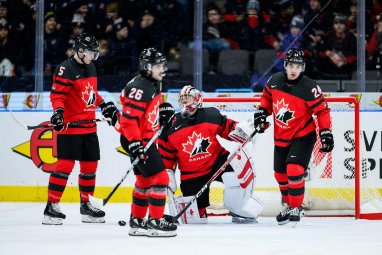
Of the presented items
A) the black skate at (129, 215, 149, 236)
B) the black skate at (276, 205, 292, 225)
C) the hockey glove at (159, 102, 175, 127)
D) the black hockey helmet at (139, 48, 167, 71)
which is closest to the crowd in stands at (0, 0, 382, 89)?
the black skate at (276, 205, 292, 225)

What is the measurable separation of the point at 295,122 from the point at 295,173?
331mm

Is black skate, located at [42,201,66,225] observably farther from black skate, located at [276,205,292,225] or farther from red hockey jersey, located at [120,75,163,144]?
black skate, located at [276,205,292,225]

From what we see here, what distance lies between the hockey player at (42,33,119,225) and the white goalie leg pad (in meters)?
0.51

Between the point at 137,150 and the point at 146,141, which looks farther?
the point at 146,141

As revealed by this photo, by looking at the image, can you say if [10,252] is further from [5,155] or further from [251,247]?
[5,155]

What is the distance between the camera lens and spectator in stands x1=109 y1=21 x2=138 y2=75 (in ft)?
25.5

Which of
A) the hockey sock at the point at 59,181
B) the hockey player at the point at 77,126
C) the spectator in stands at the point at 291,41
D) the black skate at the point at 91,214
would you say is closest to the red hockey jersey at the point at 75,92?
the hockey player at the point at 77,126

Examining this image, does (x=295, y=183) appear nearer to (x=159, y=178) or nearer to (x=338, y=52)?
(x=159, y=178)

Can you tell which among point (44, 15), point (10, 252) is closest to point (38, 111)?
point (44, 15)

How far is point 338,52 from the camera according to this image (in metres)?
7.73

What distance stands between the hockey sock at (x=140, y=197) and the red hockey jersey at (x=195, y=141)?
78 cm

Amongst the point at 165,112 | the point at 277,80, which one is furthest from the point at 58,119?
the point at 277,80

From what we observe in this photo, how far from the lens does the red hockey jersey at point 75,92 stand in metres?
5.93

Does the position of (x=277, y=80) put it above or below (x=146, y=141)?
above
